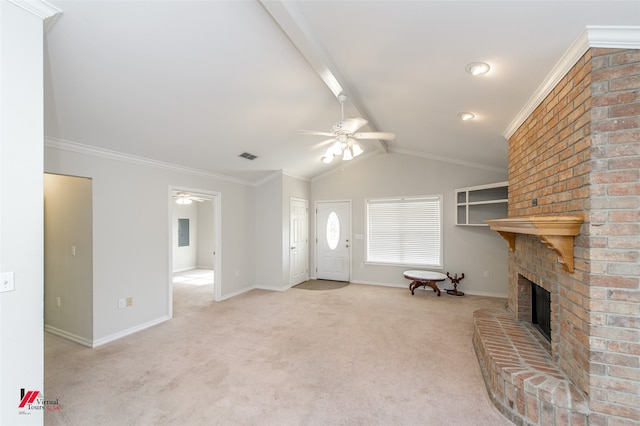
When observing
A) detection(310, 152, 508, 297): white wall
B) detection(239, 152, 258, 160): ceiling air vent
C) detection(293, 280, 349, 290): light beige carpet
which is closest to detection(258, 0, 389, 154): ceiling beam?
detection(239, 152, 258, 160): ceiling air vent

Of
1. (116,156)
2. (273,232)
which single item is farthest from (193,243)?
(116,156)

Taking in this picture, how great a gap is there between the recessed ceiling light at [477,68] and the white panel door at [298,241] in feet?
Result: 14.5

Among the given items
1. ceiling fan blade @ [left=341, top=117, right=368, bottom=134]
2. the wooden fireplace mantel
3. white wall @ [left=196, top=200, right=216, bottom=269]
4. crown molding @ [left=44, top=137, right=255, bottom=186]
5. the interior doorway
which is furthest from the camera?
white wall @ [left=196, top=200, right=216, bottom=269]

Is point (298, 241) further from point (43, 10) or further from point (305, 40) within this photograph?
point (43, 10)

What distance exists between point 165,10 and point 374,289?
5.49m

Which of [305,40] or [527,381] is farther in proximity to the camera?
[305,40]

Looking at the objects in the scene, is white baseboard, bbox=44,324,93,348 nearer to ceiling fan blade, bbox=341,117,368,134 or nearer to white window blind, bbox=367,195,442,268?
ceiling fan blade, bbox=341,117,368,134

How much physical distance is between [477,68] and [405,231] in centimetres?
420

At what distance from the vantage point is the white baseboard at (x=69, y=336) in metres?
3.33

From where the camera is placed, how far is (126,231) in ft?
12.0

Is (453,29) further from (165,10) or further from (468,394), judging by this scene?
(468,394)

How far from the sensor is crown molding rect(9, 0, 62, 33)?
1614 millimetres

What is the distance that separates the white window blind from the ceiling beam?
3520 mm
